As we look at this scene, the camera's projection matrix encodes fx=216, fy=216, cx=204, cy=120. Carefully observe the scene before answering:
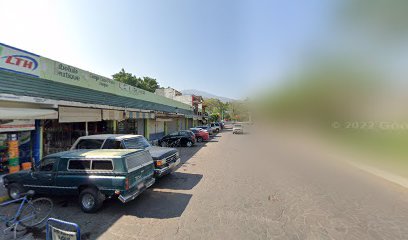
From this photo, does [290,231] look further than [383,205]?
No

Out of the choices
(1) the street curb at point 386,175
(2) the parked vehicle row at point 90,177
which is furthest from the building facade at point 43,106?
(1) the street curb at point 386,175

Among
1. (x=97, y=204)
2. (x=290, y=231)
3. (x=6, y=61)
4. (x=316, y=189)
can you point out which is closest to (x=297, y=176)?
(x=316, y=189)

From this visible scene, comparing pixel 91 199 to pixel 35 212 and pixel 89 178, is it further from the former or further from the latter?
pixel 35 212

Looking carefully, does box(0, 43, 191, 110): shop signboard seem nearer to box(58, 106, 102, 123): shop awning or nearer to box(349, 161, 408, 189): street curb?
box(58, 106, 102, 123): shop awning

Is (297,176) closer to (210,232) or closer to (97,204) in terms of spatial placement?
(210,232)

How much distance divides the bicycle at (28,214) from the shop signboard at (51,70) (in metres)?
5.99

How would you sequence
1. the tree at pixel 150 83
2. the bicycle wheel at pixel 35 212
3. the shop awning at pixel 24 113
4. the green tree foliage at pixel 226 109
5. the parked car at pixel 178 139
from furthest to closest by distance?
the green tree foliage at pixel 226 109 < the tree at pixel 150 83 < the parked car at pixel 178 139 < the shop awning at pixel 24 113 < the bicycle wheel at pixel 35 212

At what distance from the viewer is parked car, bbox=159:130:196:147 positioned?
61.1 feet

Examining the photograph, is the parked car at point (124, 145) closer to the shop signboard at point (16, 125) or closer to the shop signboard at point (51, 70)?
the shop signboard at point (16, 125)

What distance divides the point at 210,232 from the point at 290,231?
1685 millimetres

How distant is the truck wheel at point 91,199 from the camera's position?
551 centimetres

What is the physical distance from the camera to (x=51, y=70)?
34.2 ft

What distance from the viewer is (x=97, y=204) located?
216 inches

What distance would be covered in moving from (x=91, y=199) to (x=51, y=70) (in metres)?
7.93
